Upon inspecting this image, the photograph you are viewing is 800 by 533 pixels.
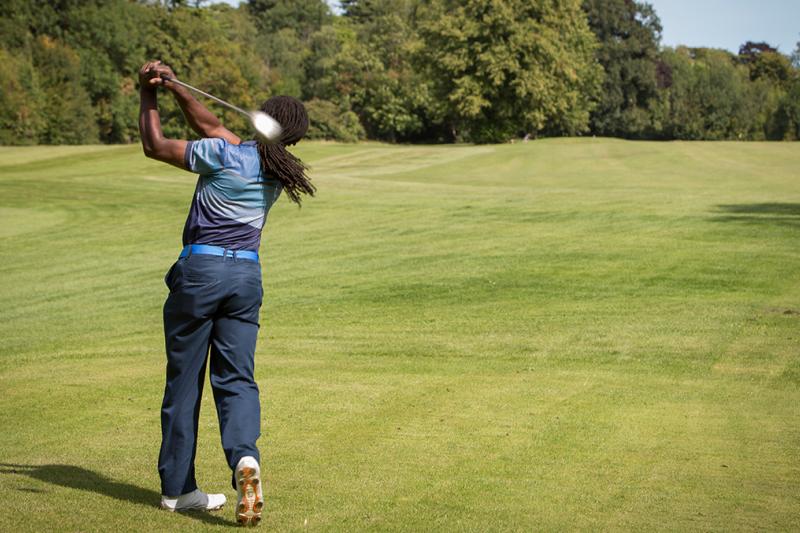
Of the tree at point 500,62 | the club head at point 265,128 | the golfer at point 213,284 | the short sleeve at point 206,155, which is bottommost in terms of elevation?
the golfer at point 213,284

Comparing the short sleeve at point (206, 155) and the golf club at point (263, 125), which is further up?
the golf club at point (263, 125)

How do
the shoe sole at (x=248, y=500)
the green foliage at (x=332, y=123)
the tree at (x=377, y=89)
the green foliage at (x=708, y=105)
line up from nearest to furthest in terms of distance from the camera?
the shoe sole at (x=248, y=500) < the green foliage at (x=332, y=123) < the tree at (x=377, y=89) < the green foliage at (x=708, y=105)

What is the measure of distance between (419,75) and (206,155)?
291 feet

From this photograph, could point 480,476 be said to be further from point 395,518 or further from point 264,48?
point 264,48

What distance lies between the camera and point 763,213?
23547mm

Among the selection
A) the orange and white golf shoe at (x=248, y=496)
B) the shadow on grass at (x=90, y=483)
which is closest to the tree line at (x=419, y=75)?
the shadow on grass at (x=90, y=483)

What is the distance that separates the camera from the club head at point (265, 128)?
538cm

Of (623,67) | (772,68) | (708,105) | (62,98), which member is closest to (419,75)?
(623,67)

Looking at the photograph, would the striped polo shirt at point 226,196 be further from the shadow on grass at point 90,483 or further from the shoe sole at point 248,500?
the shadow on grass at point 90,483

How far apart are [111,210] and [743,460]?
78.2 ft

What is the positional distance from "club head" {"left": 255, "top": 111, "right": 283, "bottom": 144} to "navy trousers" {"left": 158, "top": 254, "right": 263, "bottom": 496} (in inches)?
26.4

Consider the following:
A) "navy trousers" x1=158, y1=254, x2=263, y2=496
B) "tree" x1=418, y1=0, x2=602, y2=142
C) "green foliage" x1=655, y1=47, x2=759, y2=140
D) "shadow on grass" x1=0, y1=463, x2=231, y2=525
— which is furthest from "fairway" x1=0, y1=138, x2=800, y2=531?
"green foliage" x1=655, y1=47, x2=759, y2=140

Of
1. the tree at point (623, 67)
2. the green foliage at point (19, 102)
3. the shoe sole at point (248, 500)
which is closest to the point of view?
the shoe sole at point (248, 500)

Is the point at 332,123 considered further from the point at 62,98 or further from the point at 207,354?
the point at 207,354
